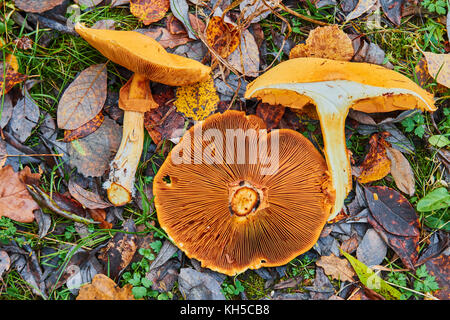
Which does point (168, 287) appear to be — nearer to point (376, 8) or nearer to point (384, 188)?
point (384, 188)

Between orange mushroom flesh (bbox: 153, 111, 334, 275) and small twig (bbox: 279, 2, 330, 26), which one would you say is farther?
small twig (bbox: 279, 2, 330, 26)

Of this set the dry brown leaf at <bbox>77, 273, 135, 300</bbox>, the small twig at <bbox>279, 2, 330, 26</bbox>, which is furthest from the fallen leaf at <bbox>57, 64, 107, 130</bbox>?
the small twig at <bbox>279, 2, 330, 26</bbox>

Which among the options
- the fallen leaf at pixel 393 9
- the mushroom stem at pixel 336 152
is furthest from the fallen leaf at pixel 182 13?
the fallen leaf at pixel 393 9

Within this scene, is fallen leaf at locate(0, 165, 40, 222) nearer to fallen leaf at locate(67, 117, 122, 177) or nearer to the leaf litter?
the leaf litter

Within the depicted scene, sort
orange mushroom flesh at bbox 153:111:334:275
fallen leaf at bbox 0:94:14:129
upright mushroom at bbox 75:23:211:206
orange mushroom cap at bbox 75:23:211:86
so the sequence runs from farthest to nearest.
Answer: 1. fallen leaf at bbox 0:94:14:129
2. orange mushroom flesh at bbox 153:111:334:275
3. upright mushroom at bbox 75:23:211:206
4. orange mushroom cap at bbox 75:23:211:86

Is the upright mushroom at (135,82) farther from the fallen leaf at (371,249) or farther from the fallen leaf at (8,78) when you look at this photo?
the fallen leaf at (371,249)

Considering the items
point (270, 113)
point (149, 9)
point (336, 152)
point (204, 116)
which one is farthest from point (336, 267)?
point (149, 9)

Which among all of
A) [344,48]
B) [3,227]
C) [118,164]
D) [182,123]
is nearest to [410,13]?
[344,48]
